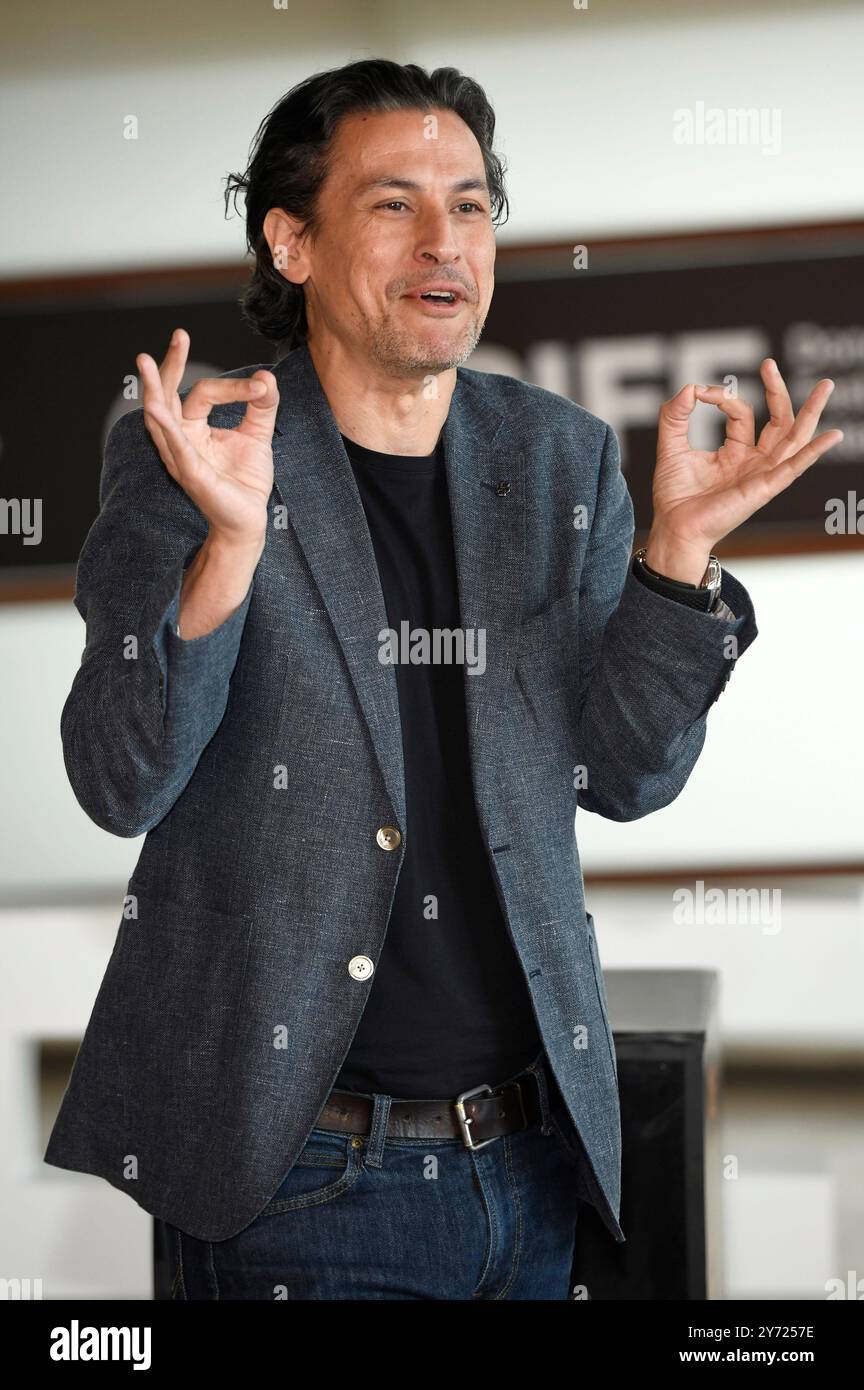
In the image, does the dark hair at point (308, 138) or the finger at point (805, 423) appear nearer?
the finger at point (805, 423)

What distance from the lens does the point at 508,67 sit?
378 cm

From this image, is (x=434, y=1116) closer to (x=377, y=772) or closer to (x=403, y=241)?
(x=377, y=772)

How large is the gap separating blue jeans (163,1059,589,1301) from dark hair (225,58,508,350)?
967mm

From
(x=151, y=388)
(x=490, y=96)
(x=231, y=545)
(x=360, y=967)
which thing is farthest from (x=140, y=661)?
(x=490, y=96)

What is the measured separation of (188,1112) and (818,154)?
3.18 metres

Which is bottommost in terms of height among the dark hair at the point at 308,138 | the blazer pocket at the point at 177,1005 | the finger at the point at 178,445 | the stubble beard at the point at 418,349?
the blazer pocket at the point at 177,1005

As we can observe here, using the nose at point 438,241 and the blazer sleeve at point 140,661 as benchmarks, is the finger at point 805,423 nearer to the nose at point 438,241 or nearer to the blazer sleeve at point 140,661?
the nose at point 438,241

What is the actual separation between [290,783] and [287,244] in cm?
A: 70

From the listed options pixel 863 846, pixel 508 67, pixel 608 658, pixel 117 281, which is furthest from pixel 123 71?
pixel 608 658

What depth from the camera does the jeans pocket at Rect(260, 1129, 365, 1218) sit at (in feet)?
4.50

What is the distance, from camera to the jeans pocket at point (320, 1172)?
4.50 ft

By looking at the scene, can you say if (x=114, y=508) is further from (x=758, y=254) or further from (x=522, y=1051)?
(x=758, y=254)

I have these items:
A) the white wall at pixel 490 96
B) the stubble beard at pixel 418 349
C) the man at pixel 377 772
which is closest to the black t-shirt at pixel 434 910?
the man at pixel 377 772

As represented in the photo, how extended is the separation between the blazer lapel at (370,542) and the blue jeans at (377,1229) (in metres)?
0.33
